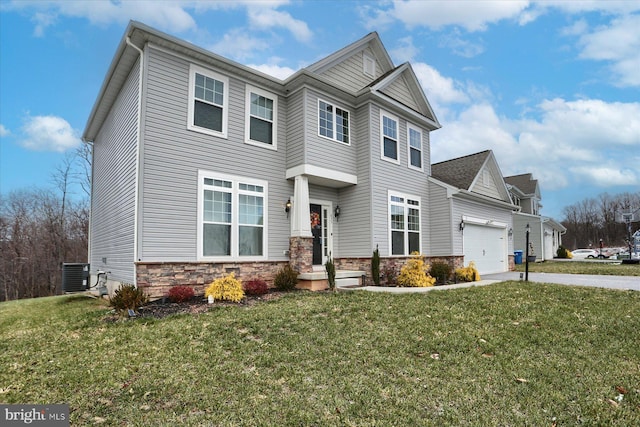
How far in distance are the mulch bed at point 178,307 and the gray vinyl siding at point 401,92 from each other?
29.2 ft

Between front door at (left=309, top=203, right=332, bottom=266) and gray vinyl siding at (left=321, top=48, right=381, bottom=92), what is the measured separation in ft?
13.8

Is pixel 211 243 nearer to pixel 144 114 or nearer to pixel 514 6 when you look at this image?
pixel 144 114

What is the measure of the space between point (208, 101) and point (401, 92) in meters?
7.72

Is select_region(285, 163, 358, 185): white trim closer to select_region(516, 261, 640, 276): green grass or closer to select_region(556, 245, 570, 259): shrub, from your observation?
select_region(516, 261, 640, 276): green grass

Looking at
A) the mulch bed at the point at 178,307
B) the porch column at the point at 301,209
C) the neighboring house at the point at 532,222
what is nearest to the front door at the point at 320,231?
the porch column at the point at 301,209

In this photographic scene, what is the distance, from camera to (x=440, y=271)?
489 inches

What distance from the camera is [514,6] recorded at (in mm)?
11219

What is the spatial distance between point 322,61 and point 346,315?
8.45 m

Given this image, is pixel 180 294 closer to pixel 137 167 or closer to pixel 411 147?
pixel 137 167

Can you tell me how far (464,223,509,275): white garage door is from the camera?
49.5ft

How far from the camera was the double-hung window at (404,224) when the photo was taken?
12398mm

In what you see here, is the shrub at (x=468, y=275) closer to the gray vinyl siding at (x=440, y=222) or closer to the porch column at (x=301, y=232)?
the gray vinyl siding at (x=440, y=222)

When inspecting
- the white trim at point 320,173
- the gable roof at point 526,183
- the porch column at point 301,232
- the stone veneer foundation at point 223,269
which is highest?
the gable roof at point 526,183

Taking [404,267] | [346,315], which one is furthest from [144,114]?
[404,267]
